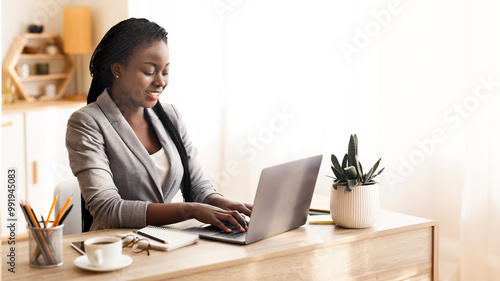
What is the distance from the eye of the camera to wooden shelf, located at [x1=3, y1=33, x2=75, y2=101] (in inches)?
177

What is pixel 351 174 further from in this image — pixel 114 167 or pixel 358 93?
pixel 358 93

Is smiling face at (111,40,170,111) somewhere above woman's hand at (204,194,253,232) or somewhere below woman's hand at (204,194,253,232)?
above

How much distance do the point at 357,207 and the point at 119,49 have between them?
925 mm

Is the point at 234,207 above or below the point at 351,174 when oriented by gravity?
below

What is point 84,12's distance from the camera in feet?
14.8

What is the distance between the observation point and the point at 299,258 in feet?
5.36

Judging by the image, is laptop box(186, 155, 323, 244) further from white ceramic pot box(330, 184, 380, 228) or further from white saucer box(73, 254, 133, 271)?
white saucer box(73, 254, 133, 271)

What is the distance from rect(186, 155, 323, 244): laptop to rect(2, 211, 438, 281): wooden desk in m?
0.03

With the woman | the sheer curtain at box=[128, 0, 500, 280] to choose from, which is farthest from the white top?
the sheer curtain at box=[128, 0, 500, 280]

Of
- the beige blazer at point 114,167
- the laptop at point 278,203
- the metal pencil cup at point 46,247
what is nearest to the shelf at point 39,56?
the beige blazer at point 114,167

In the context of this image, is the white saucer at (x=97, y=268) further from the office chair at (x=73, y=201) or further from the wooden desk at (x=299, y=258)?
the office chair at (x=73, y=201)

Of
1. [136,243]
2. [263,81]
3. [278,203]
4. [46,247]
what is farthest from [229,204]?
[263,81]

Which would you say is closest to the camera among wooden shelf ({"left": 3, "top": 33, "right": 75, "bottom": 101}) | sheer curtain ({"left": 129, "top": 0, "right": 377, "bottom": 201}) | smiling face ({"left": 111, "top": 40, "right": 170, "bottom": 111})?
smiling face ({"left": 111, "top": 40, "right": 170, "bottom": 111})

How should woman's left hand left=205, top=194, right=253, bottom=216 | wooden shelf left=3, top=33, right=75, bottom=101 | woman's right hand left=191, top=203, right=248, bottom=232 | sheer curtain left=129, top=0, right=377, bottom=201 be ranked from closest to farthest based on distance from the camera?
woman's right hand left=191, top=203, right=248, bottom=232 < woman's left hand left=205, top=194, right=253, bottom=216 < sheer curtain left=129, top=0, right=377, bottom=201 < wooden shelf left=3, top=33, right=75, bottom=101
